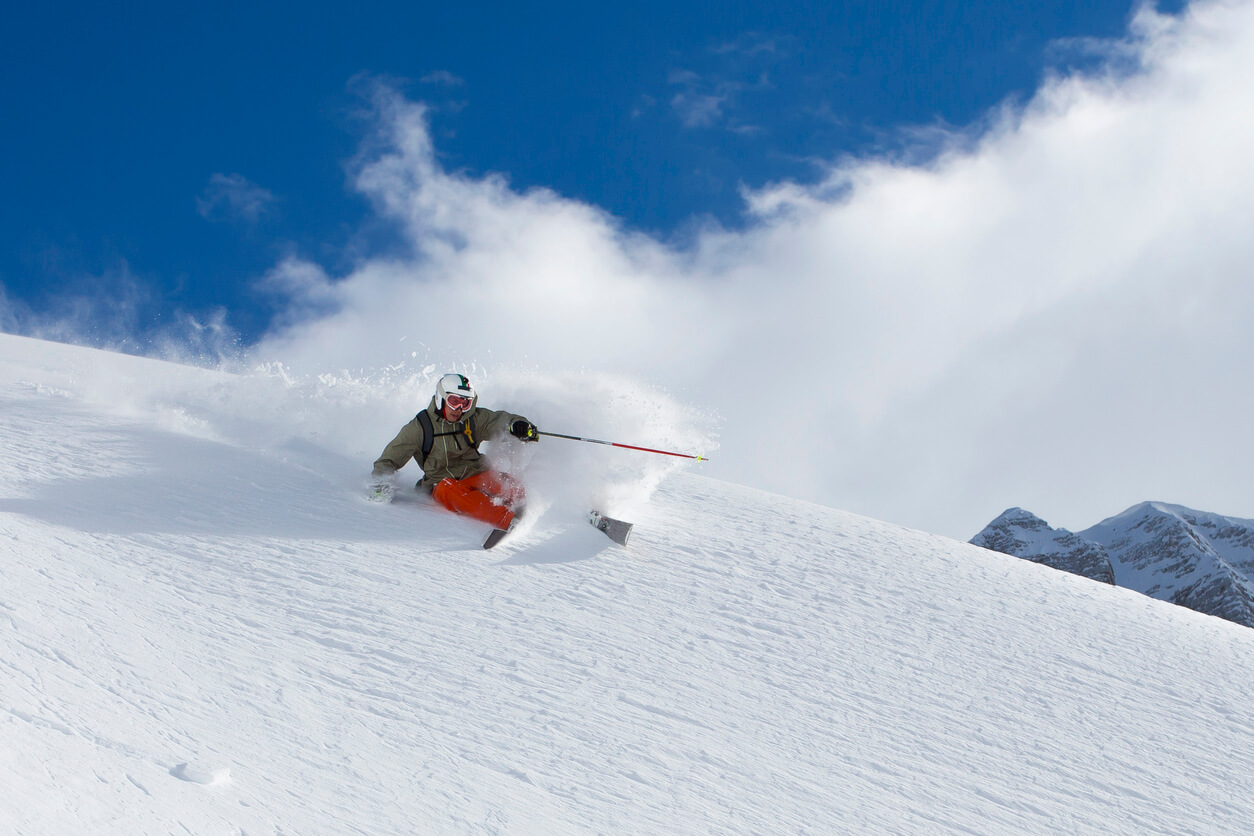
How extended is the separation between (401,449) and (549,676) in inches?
122

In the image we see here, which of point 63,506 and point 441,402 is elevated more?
Answer: point 441,402

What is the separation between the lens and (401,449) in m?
6.37

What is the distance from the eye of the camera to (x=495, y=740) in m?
3.29

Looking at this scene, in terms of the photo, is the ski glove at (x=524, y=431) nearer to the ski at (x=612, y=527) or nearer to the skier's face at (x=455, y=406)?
the skier's face at (x=455, y=406)

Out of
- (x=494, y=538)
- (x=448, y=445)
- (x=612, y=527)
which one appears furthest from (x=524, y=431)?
(x=612, y=527)

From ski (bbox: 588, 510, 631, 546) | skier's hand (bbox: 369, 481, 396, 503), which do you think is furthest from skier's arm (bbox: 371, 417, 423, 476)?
ski (bbox: 588, 510, 631, 546)

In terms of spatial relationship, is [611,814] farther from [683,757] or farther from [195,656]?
[195,656]

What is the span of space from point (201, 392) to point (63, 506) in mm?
5208

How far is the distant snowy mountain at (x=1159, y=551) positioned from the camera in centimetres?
14062

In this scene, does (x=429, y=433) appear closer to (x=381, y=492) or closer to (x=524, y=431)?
(x=381, y=492)

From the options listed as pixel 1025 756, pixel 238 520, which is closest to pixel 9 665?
pixel 238 520

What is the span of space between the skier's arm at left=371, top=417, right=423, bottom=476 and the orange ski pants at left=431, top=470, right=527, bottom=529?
0.37 meters

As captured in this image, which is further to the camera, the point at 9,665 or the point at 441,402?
the point at 441,402

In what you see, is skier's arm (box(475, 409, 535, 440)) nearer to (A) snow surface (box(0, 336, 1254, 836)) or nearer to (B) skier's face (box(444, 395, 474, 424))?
(B) skier's face (box(444, 395, 474, 424))
